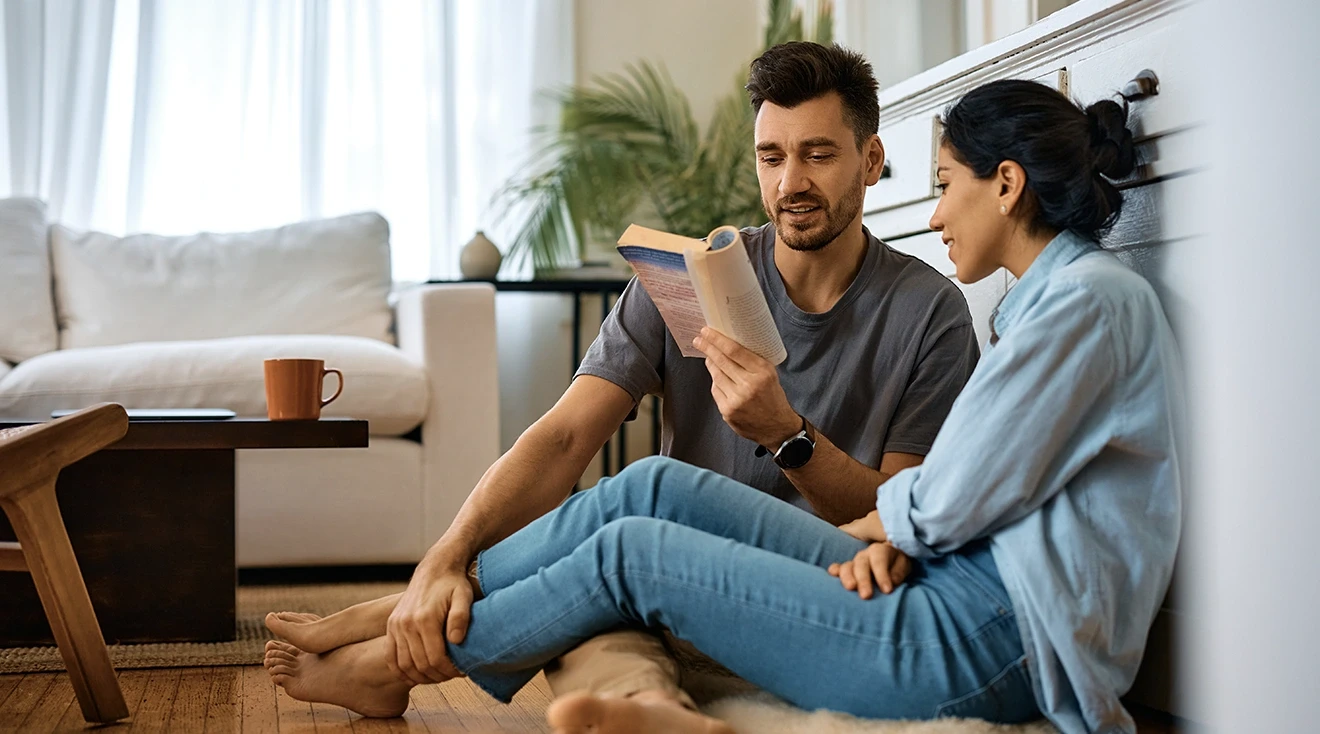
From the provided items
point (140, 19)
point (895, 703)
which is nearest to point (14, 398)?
point (140, 19)

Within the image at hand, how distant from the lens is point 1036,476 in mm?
1122

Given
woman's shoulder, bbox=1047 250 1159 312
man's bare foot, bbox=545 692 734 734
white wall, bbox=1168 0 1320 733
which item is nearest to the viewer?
white wall, bbox=1168 0 1320 733

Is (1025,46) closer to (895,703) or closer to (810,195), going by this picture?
(810,195)

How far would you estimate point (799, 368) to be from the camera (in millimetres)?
1634

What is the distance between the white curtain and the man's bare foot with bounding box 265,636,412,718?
7.91ft

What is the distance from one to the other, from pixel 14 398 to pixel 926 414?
187 centimetres

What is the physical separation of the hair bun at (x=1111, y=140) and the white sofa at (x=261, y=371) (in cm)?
161

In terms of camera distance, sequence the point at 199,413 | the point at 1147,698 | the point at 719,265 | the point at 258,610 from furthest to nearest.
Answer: the point at 258,610, the point at 199,413, the point at 1147,698, the point at 719,265

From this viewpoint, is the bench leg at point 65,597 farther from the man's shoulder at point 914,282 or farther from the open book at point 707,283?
the man's shoulder at point 914,282

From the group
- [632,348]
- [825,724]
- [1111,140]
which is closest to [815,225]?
[632,348]

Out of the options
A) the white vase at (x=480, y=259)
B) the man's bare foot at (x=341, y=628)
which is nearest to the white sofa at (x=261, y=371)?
the white vase at (x=480, y=259)

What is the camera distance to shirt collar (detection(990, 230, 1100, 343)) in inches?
48.1

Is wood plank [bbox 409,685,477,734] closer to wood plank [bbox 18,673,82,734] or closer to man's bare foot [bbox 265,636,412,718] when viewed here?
man's bare foot [bbox 265,636,412,718]

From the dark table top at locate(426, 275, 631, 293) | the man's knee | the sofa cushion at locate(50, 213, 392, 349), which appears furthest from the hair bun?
the dark table top at locate(426, 275, 631, 293)
